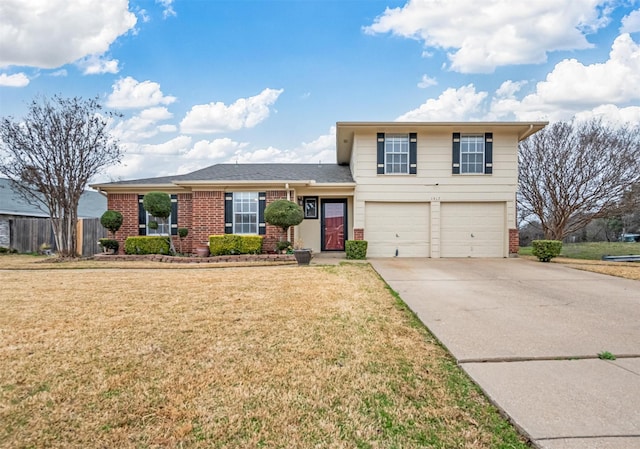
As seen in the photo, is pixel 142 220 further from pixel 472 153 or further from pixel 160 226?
pixel 472 153

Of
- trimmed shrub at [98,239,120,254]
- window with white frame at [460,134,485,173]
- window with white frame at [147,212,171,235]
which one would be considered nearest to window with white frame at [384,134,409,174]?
window with white frame at [460,134,485,173]

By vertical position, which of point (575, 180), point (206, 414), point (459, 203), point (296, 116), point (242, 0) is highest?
point (242, 0)

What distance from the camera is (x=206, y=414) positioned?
7.38ft

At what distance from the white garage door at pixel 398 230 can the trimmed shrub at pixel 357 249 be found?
0.79 metres

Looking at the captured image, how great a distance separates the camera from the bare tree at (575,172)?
13.5 metres

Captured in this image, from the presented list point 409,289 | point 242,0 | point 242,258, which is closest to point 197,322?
point 409,289

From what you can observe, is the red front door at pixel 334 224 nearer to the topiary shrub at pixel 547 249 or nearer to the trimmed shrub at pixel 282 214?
the trimmed shrub at pixel 282 214

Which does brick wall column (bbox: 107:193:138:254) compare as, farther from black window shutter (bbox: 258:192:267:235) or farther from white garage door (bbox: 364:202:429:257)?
white garage door (bbox: 364:202:429:257)

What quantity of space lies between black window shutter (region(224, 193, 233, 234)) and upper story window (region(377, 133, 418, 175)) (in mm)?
5240

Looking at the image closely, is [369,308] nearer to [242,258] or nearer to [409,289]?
[409,289]

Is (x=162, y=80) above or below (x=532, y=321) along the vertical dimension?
above

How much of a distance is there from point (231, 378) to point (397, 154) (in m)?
10.5

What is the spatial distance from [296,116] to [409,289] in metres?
13.1

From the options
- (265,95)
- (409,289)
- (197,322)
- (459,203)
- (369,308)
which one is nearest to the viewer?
(197,322)
